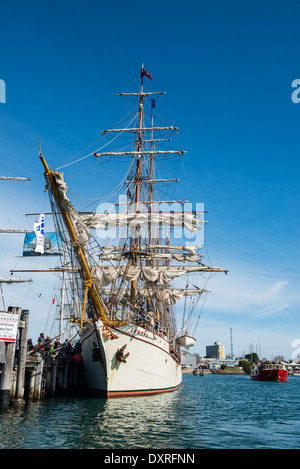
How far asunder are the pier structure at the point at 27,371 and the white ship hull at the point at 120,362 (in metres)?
1.63

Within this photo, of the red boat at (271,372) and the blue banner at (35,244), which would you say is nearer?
the blue banner at (35,244)

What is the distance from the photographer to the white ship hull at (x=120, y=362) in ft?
77.2

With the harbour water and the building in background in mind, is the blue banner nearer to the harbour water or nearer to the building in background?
the harbour water

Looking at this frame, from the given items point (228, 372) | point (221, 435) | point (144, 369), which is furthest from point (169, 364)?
point (228, 372)

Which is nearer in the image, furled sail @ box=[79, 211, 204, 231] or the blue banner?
furled sail @ box=[79, 211, 204, 231]

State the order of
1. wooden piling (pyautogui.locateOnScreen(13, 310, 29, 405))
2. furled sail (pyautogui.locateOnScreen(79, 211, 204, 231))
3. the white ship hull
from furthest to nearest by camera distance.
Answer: furled sail (pyautogui.locateOnScreen(79, 211, 204, 231)) → the white ship hull → wooden piling (pyautogui.locateOnScreen(13, 310, 29, 405))

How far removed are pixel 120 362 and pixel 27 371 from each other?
5350 mm

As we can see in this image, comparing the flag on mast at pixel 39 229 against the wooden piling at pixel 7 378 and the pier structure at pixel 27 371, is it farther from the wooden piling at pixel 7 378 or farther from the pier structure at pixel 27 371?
the wooden piling at pixel 7 378

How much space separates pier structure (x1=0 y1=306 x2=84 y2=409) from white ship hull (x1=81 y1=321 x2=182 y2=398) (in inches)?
64.3

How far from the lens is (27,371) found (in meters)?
21.4

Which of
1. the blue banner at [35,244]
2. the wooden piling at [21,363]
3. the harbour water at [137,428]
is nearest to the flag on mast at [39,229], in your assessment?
the blue banner at [35,244]

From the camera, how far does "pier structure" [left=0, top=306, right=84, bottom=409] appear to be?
1742 cm

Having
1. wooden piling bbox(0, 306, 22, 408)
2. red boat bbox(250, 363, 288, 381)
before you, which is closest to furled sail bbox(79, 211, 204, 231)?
wooden piling bbox(0, 306, 22, 408)

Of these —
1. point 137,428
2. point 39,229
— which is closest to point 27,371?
point 137,428
